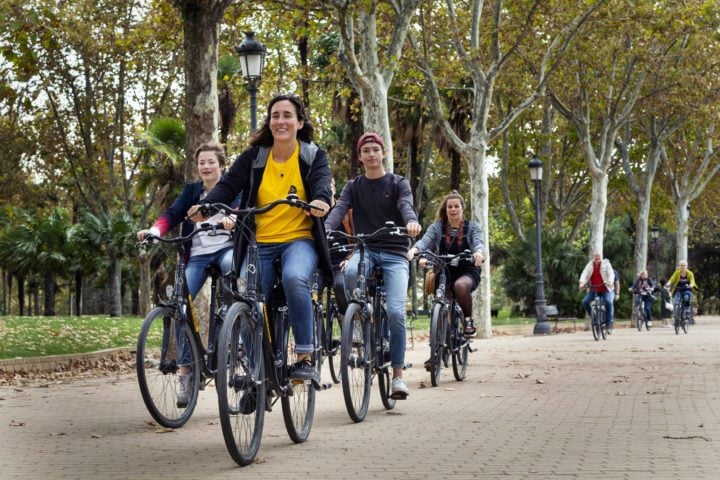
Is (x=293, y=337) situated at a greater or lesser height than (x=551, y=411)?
greater

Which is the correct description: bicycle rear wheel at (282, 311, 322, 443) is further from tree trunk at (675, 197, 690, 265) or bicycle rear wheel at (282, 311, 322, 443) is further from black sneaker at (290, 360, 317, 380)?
tree trunk at (675, 197, 690, 265)

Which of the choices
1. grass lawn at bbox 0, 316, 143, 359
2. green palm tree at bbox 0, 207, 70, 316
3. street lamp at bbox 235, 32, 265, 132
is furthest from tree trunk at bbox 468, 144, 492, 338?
green palm tree at bbox 0, 207, 70, 316

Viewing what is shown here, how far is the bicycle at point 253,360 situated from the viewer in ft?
Answer: 21.0

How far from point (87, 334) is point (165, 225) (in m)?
12.5

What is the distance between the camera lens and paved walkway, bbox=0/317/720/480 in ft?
21.4

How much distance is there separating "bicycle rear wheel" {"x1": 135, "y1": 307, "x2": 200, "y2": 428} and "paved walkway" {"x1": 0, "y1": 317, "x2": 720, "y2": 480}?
0.52 feet

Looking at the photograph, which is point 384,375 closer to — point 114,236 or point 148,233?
point 148,233

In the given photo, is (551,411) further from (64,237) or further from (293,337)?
(64,237)

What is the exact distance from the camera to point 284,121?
294 inches

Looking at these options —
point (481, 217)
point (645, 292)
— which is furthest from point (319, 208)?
point (645, 292)

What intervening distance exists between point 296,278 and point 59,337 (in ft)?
42.0

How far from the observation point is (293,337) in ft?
24.3

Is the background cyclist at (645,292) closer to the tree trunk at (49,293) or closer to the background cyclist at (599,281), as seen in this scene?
the background cyclist at (599,281)

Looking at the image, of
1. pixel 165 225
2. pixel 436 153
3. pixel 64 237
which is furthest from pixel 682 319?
pixel 64 237
